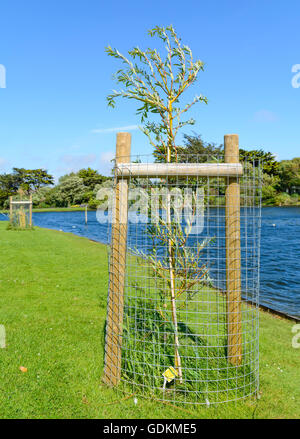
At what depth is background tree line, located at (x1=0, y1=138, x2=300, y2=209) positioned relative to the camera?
171 feet

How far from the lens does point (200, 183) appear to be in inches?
141

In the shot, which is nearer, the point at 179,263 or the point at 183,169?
the point at 183,169

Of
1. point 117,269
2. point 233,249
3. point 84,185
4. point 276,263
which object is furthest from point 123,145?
point 84,185

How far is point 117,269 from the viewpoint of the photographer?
11.2ft

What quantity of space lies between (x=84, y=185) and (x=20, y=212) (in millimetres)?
49376

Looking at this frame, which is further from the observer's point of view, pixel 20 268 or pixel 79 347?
pixel 20 268

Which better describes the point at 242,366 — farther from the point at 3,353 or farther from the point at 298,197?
the point at 298,197

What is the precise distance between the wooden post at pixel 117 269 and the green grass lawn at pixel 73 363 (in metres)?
0.27

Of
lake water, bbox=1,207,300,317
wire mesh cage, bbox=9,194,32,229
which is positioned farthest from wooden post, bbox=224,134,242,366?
wire mesh cage, bbox=9,194,32,229

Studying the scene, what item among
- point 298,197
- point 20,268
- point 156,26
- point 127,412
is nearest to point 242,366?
point 127,412

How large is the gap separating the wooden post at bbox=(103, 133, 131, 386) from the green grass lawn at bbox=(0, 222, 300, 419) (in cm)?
27

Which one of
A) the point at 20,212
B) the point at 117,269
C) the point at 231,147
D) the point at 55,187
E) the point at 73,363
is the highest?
the point at 55,187

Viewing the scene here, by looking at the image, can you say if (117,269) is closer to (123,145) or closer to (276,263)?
(123,145)
